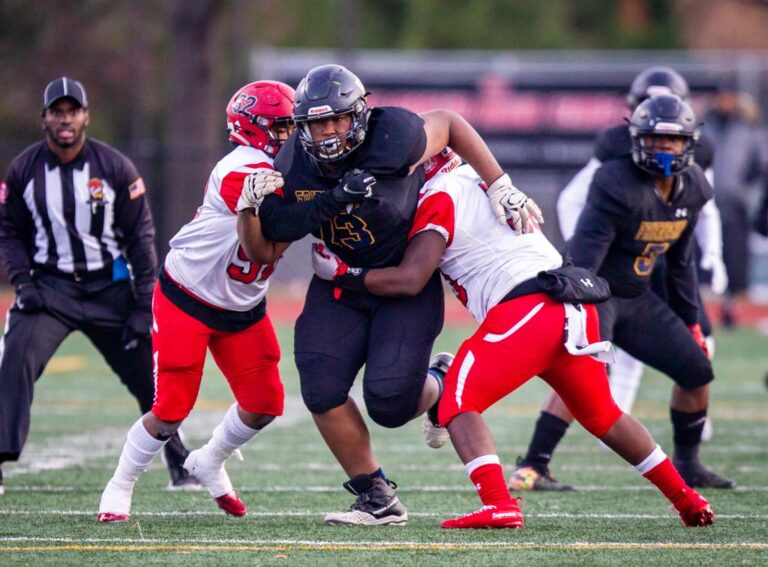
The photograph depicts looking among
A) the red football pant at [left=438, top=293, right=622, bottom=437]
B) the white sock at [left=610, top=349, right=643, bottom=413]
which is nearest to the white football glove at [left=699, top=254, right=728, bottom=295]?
the white sock at [left=610, top=349, right=643, bottom=413]

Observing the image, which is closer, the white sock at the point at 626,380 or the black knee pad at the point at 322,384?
the black knee pad at the point at 322,384

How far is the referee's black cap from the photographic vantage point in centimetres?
643

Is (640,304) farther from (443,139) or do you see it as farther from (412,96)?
(412,96)

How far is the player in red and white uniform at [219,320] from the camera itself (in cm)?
554

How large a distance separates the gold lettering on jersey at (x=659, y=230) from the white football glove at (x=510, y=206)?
831 mm

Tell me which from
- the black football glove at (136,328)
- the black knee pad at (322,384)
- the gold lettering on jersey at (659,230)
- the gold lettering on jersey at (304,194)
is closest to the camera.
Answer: the gold lettering on jersey at (304,194)

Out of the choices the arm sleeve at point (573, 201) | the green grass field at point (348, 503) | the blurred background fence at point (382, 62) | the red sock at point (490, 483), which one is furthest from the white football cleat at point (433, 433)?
the blurred background fence at point (382, 62)

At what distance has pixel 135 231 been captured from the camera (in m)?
6.59

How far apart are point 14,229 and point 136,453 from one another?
4.90ft

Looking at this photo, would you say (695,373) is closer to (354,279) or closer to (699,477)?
(699,477)

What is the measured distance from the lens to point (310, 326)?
5434 mm

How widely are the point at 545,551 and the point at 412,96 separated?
56.9 ft

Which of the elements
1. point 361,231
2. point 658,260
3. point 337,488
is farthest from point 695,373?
point 361,231

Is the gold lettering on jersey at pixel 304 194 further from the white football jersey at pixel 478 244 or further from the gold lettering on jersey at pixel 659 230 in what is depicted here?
the gold lettering on jersey at pixel 659 230
